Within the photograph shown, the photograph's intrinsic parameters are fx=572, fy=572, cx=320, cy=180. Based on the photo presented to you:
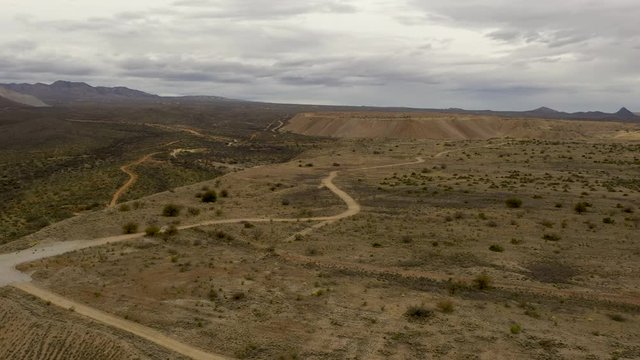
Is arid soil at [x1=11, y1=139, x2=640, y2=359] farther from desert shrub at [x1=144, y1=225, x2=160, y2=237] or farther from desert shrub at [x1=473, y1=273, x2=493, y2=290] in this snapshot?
desert shrub at [x1=144, y1=225, x2=160, y2=237]

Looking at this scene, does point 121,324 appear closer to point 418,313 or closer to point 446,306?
point 418,313

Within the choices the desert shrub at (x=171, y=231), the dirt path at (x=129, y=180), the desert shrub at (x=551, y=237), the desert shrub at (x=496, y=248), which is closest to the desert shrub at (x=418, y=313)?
the desert shrub at (x=496, y=248)

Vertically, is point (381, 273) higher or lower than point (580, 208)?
lower

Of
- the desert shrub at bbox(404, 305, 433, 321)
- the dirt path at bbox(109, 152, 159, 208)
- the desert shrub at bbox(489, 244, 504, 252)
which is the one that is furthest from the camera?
the dirt path at bbox(109, 152, 159, 208)

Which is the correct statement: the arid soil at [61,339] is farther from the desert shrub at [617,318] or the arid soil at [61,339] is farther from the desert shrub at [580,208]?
the desert shrub at [580,208]

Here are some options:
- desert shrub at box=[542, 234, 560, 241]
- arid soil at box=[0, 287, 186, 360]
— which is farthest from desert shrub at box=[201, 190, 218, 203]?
desert shrub at box=[542, 234, 560, 241]

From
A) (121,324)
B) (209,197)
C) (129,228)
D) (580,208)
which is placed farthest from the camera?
(209,197)

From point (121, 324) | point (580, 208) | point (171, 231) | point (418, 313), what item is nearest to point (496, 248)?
point (418, 313)
